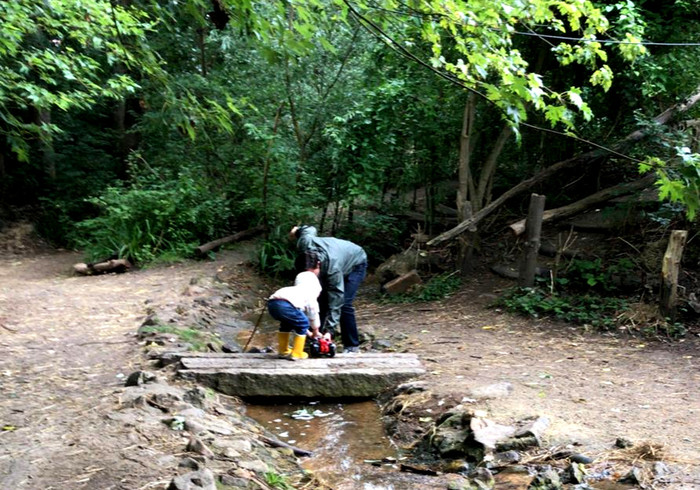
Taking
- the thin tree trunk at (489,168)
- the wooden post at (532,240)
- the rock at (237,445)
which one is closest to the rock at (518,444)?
the rock at (237,445)

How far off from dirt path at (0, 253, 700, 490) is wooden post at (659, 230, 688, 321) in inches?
19.8

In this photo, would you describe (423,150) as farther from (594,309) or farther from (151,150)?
(151,150)

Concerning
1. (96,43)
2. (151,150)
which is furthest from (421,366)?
(151,150)

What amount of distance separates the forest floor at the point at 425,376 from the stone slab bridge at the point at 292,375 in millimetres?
521

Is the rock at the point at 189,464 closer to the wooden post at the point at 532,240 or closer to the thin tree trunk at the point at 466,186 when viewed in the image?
the wooden post at the point at 532,240

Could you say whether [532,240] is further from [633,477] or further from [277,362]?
[633,477]

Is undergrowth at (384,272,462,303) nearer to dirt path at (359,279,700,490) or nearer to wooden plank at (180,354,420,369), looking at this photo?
dirt path at (359,279,700,490)

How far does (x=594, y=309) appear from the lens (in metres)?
8.52

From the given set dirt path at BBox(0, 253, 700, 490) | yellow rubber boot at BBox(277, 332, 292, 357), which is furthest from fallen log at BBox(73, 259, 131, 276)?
yellow rubber boot at BBox(277, 332, 292, 357)

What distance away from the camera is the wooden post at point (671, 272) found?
7.77 meters

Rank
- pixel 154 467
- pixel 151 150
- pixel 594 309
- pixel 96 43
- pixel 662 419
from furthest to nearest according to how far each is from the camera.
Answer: pixel 151 150
pixel 594 309
pixel 96 43
pixel 662 419
pixel 154 467

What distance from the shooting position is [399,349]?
25.0 feet

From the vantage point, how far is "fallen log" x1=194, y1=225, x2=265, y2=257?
12.4m

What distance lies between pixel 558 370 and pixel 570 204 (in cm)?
482
